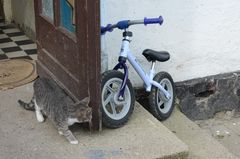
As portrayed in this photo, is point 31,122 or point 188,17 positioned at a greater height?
point 188,17

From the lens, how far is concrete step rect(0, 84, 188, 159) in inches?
115

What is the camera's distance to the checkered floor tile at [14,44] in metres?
4.90

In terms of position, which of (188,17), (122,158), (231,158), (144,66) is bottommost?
(231,158)

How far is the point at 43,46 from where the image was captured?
12.5ft

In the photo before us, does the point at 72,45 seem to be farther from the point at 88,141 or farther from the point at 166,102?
the point at 166,102

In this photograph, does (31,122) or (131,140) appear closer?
(131,140)

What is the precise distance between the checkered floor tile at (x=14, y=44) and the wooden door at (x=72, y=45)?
3.64ft

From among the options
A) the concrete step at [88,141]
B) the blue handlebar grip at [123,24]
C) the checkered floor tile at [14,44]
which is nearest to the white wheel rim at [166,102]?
the concrete step at [88,141]

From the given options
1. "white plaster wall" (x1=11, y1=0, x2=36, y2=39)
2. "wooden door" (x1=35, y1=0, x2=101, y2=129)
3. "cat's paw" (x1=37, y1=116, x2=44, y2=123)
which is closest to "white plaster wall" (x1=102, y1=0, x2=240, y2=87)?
"wooden door" (x1=35, y1=0, x2=101, y2=129)

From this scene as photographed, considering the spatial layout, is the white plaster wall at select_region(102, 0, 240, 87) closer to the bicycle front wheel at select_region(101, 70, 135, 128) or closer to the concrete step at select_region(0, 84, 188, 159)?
the bicycle front wheel at select_region(101, 70, 135, 128)

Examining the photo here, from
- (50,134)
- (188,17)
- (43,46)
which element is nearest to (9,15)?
(43,46)

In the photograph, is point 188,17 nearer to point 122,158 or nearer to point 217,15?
point 217,15

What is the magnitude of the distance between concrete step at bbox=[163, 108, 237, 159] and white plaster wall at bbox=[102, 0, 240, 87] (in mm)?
443

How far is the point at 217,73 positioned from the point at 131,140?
1.65 metres
